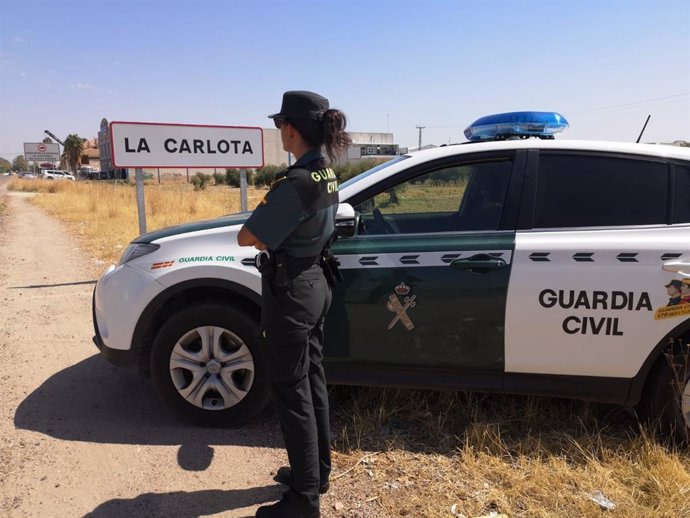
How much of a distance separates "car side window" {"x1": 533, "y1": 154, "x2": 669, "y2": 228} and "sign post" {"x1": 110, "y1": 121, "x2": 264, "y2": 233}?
229 inches

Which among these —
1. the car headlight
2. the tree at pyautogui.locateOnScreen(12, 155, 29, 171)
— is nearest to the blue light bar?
the car headlight

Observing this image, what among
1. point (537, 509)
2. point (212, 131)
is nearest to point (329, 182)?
point (537, 509)

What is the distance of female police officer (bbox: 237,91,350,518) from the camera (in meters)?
2.15

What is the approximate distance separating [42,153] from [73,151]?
46735 mm

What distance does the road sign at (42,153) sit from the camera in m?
46.9

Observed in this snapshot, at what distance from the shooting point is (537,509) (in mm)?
2488

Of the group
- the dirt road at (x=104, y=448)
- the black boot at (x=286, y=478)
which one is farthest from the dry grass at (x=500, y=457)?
the dirt road at (x=104, y=448)

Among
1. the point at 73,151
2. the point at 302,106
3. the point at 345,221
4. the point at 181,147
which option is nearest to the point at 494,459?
the point at 345,221

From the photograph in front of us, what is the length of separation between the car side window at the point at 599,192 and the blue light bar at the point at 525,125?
1.64 feet

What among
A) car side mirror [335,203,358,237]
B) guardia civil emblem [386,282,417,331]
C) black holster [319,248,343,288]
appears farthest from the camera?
guardia civil emblem [386,282,417,331]

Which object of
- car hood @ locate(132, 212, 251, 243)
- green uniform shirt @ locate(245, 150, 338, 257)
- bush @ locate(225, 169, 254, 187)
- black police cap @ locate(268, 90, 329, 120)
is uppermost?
bush @ locate(225, 169, 254, 187)

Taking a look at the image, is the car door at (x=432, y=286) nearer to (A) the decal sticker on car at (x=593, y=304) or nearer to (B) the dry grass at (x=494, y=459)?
(A) the decal sticker on car at (x=593, y=304)

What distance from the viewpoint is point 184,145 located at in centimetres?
755

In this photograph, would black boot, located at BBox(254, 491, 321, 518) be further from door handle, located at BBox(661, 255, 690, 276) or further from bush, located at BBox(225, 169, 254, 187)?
bush, located at BBox(225, 169, 254, 187)
